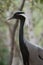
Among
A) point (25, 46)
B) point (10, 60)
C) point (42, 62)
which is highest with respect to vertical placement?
point (25, 46)

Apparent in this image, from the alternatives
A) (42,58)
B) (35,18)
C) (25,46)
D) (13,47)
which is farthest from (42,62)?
(35,18)

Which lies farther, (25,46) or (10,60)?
(10,60)

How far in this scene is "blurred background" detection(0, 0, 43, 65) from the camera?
6.55ft

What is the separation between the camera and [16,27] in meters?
2.03

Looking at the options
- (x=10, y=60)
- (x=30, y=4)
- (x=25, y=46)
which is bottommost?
(x=10, y=60)

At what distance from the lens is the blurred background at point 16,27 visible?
6.55 feet

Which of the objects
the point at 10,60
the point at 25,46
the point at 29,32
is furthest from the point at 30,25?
the point at 25,46

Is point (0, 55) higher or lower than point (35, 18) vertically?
lower

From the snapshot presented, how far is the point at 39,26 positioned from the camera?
208 cm

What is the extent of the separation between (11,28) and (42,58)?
57cm

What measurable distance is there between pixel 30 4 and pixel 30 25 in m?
0.21

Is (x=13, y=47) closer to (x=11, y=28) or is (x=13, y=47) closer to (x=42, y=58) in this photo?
(x=11, y=28)

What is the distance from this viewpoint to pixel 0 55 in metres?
1.97

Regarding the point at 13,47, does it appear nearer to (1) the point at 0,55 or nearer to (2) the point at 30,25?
(1) the point at 0,55
